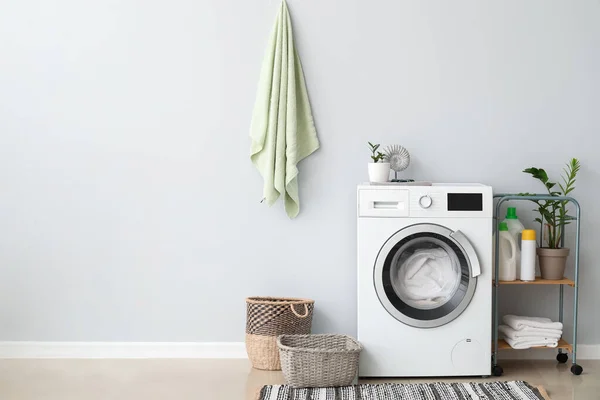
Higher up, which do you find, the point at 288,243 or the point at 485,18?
the point at 485,18

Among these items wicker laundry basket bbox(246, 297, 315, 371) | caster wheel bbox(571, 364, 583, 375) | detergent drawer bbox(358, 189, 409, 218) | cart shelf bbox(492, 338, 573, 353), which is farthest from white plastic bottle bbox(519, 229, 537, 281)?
wicker laundry basket bbox(246, 297, 315, 371)

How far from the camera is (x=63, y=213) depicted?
11.9 ft

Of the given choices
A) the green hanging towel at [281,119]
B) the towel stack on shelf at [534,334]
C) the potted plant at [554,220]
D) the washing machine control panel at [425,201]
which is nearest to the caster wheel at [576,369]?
the towel stack on shelf at [534,334]

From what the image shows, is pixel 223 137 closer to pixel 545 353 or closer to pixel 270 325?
pixel 270 325

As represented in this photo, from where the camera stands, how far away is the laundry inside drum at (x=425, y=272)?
3.24 meters

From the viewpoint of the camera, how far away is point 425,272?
10.7ft

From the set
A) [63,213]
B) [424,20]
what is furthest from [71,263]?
[424,20]

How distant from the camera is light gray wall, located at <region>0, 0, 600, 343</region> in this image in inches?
138

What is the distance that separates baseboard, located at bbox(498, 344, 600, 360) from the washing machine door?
0.54 m

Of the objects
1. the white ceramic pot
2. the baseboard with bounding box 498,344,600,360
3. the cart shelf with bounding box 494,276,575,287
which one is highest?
the white ceramic pot

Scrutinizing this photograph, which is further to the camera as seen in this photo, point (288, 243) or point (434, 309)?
point (288, 243)

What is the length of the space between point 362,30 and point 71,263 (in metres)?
1.77

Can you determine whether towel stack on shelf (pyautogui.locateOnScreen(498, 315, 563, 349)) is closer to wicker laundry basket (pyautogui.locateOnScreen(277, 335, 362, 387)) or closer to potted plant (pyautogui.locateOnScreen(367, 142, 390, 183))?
wicker laundry basket (pyautogui.locateOnScreen(277, 335, 362, 387))

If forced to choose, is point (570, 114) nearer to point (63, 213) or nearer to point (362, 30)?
point (362, 30)
